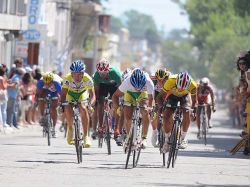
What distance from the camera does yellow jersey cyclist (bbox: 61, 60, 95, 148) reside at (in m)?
21.6

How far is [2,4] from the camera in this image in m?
44.3

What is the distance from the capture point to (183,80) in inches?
824

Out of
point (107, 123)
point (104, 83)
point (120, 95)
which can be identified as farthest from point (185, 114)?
point (104, 83)

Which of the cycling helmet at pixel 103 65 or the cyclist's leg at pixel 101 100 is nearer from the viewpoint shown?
the cycling helmet at pixel 103 65

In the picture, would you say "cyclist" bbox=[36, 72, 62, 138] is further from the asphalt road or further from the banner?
the banner

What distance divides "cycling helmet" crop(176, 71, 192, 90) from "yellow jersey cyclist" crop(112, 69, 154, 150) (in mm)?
605

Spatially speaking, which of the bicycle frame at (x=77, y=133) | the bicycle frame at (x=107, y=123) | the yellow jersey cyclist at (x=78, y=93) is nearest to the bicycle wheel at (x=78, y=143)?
the bicycle frame at (x=77, y=133)

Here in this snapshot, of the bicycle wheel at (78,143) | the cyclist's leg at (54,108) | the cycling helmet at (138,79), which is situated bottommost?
the bicycle wheel at (78,143)

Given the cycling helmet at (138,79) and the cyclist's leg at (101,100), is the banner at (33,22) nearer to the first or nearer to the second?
the cyclist's leg at (101,100)

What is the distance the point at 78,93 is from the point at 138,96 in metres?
1.31

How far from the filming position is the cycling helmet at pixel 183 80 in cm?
2088

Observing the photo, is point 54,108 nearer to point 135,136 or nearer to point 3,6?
point 135,136

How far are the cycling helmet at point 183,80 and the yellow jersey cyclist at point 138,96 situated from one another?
1.98 feet

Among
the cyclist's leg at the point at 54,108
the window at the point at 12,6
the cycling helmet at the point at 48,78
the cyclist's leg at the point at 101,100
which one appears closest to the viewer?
the cyclist's leg at the point at 101,100
